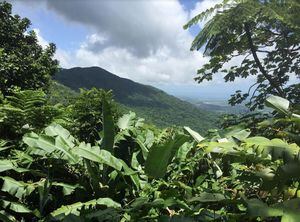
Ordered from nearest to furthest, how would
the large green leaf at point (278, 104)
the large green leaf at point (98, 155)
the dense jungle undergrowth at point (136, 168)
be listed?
the dense jungle undergrowth at point (136, 168), the large green leaf at point (278, 104), the large green leaf at point (98, 155)

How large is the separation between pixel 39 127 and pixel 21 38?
14.3 metres

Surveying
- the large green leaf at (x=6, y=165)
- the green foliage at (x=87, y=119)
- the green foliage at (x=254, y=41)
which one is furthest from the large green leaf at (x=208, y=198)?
the green foliage at (x=254, y=41)

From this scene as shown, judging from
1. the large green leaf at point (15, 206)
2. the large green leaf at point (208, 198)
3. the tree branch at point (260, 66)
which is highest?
the tree branch at point (260, 66)

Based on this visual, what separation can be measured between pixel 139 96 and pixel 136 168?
5308 inches

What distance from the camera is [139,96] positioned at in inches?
5438

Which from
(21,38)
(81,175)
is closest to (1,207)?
(81,175)

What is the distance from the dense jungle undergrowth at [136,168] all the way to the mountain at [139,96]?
287 feet

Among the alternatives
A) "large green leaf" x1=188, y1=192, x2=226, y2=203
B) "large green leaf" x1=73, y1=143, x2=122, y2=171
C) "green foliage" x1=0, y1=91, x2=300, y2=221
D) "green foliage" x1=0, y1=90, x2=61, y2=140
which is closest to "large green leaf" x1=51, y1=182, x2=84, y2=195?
"green foliage" x1=0, y1=91, x2=300, y2=221

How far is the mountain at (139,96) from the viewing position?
10462 centimetres

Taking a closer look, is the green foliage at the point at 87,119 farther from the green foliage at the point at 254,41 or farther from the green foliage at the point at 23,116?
the green foliage at the point at 254,41

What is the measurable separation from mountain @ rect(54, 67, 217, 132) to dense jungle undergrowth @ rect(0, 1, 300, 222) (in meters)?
87.6

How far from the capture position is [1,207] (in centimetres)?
314

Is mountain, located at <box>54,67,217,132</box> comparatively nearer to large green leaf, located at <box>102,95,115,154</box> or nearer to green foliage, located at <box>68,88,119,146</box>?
green foliage, located at <box>68,88,119,146</box>

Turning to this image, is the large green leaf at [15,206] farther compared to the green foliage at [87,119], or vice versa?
the green foliage at [87,119]
